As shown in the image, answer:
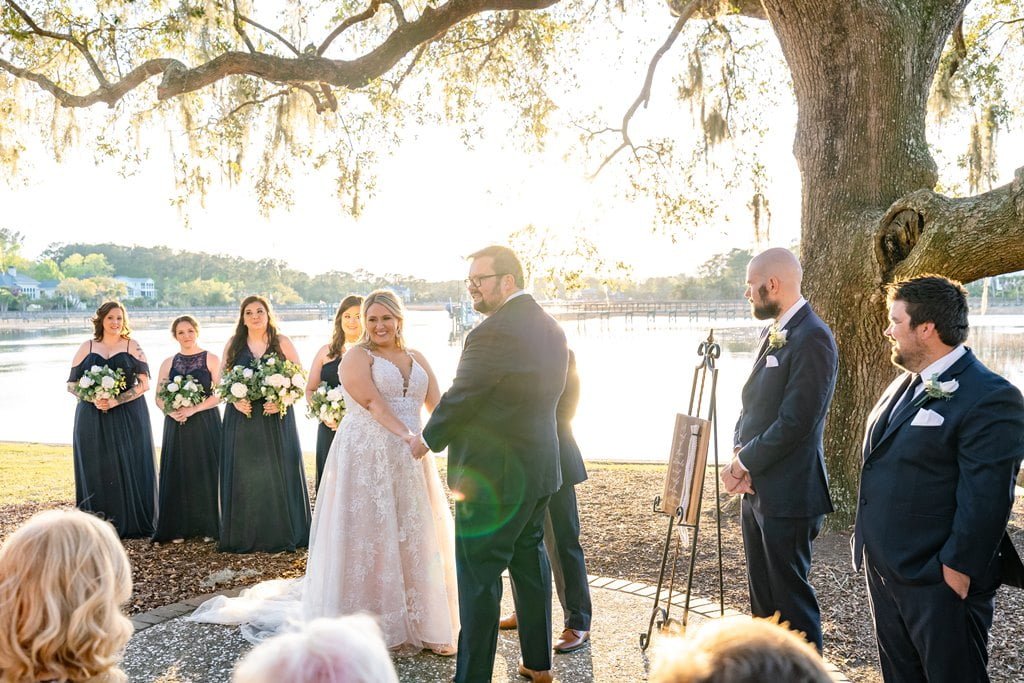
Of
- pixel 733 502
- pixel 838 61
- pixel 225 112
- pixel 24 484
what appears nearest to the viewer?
pixel 838 61

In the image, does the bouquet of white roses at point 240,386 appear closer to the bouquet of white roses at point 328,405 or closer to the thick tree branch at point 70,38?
the bouquet of white roses at point 328,405

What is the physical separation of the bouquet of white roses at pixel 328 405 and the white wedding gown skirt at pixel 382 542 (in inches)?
58.4

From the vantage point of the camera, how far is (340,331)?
23.5ft

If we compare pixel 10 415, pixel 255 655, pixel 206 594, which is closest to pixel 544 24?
pixel 206 594

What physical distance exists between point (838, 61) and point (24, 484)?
10477mm

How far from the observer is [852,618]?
5.32 meters

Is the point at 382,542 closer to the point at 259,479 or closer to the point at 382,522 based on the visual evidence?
the point at 382,522

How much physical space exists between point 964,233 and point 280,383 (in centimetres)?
547

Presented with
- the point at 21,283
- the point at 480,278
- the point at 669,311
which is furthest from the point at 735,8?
the point at 21,283

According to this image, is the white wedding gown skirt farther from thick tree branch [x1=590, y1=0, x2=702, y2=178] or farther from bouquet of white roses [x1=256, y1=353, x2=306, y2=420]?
thick tree branch [x1=590, y1=0, x2=702, y2=178]

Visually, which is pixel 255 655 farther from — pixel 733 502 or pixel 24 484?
pixel 24 484

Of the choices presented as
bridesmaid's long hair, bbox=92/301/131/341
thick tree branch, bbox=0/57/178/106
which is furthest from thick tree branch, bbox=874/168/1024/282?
thick tree branch, bbox=0/57/178/106

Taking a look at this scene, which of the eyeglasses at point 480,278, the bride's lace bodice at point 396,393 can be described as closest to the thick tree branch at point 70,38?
the bride's lace bodice at point 396,393

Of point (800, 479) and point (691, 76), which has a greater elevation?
point (691, 76)
